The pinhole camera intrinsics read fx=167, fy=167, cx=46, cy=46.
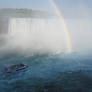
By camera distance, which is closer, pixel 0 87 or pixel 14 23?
pixel 0 87

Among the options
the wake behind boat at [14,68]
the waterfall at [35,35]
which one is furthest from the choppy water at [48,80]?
the waterfall at [35,35]

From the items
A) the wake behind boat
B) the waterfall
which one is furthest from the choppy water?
the waterfall

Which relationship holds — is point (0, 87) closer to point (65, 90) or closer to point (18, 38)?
point (65, 90)

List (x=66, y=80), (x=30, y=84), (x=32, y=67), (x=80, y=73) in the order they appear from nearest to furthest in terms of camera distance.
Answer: (x=30, y=84)
(x=66, y=80)
(x=80, y=73)
(x=32, y=67)

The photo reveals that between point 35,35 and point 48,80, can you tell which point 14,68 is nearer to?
point 48,80

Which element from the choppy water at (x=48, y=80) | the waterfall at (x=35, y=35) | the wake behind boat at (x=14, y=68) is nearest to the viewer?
the choppy water at (x=48, y=80)

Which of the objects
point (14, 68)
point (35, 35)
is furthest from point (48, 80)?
point (35, 35)

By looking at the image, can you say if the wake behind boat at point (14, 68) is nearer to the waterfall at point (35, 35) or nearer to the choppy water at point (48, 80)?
the choppy water at point (48, 80)

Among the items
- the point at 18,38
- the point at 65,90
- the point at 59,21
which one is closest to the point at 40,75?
the point at 65,90

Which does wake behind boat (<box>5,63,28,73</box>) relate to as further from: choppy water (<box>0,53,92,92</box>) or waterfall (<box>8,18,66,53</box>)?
waterfall (<box>8,18,66,53</box>)
